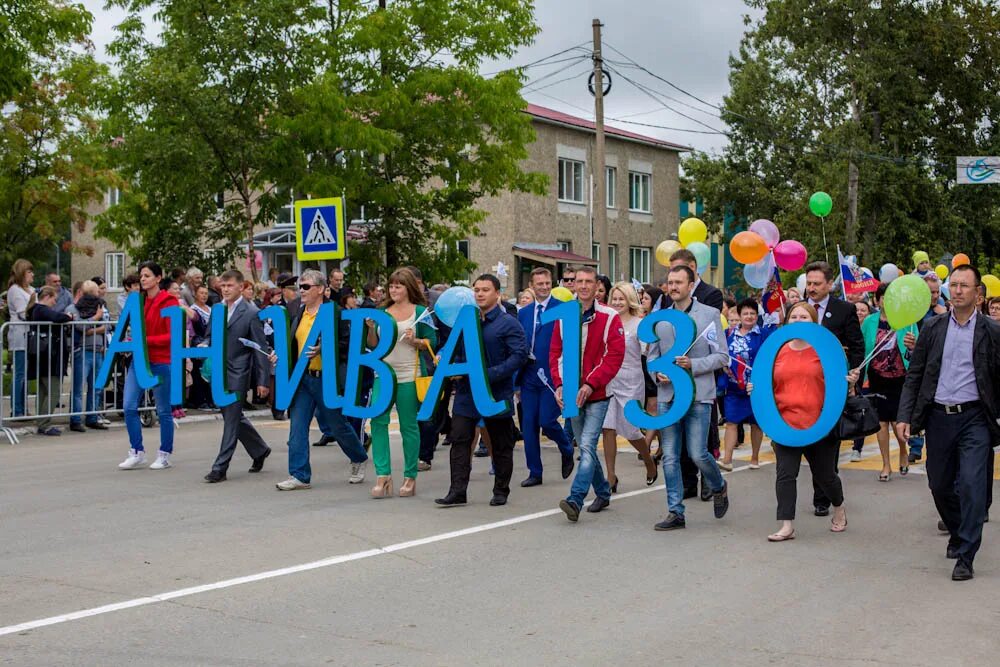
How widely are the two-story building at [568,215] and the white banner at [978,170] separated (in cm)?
1055

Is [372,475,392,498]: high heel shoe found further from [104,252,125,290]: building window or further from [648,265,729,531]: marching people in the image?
[104,252,125,290]: building window

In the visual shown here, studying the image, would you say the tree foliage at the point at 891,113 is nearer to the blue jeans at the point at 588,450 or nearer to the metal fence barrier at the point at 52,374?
the metal fence barrier at the point at 52,374

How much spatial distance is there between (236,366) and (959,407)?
6.53 metres

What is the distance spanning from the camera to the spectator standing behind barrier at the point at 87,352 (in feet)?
52.6

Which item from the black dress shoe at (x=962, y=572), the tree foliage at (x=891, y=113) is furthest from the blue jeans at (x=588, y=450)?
the tree foliage at (x=891, y=113)

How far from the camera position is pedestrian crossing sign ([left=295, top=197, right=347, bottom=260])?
16406 mm

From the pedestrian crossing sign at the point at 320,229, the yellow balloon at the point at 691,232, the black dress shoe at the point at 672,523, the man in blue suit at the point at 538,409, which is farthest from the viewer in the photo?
Result: the yellow balloon at the point at 691,232

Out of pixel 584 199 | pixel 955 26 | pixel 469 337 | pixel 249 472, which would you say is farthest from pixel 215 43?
pixel 955 26

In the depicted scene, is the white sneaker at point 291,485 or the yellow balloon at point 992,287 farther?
the yellow balloon at point 992,287

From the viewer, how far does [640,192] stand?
163ft

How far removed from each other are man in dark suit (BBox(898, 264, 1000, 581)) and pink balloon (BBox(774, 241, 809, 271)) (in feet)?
29.1

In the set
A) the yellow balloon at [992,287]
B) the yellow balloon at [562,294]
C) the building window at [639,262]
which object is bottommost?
the yellow balloon at [562,294]

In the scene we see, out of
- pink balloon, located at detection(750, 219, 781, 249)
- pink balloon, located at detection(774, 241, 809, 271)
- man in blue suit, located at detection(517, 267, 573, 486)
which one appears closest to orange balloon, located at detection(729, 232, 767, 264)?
pink balloon, located at detection(774, 241, 809, 271)

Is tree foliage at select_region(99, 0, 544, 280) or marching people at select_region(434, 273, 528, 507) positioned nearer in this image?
marching people at select_region(434, 273, 528, 507)
